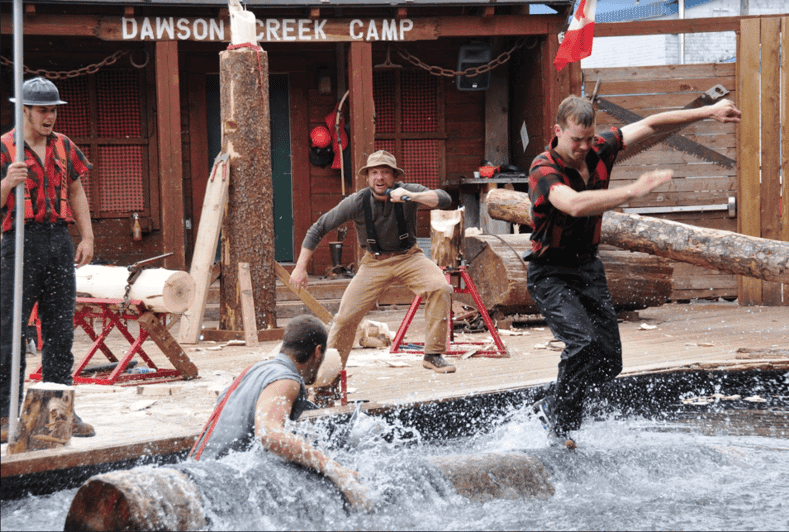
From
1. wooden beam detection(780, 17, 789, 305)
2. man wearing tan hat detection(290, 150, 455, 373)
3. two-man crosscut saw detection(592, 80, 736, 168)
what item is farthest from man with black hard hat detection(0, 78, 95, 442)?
wooden beam detection(780, 17, 789, 305)

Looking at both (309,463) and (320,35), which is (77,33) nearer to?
(320,35)

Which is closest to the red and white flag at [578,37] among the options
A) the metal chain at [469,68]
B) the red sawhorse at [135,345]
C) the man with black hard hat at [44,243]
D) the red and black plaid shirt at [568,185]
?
the metal chain at [469,68]

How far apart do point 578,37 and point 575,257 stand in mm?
6335

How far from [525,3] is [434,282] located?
5.24 metres

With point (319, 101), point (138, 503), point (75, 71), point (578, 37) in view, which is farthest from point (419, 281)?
point (319, 101)

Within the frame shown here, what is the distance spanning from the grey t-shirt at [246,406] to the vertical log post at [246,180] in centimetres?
529

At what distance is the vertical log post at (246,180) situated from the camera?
30.6ft

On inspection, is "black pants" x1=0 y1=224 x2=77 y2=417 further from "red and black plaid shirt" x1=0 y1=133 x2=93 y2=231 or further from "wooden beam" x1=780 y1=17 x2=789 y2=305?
"wooden beam" x1=780 y1=17 x2=789 y2=305

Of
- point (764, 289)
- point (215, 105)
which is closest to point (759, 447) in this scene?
point (764, 289)

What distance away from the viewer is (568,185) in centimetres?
498

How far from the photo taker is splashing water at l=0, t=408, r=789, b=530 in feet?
13.3

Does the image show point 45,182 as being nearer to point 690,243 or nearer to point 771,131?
point 690,243

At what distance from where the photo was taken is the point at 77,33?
11.0m

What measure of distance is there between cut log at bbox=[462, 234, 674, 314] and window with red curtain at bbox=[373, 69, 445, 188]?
3.57 m
